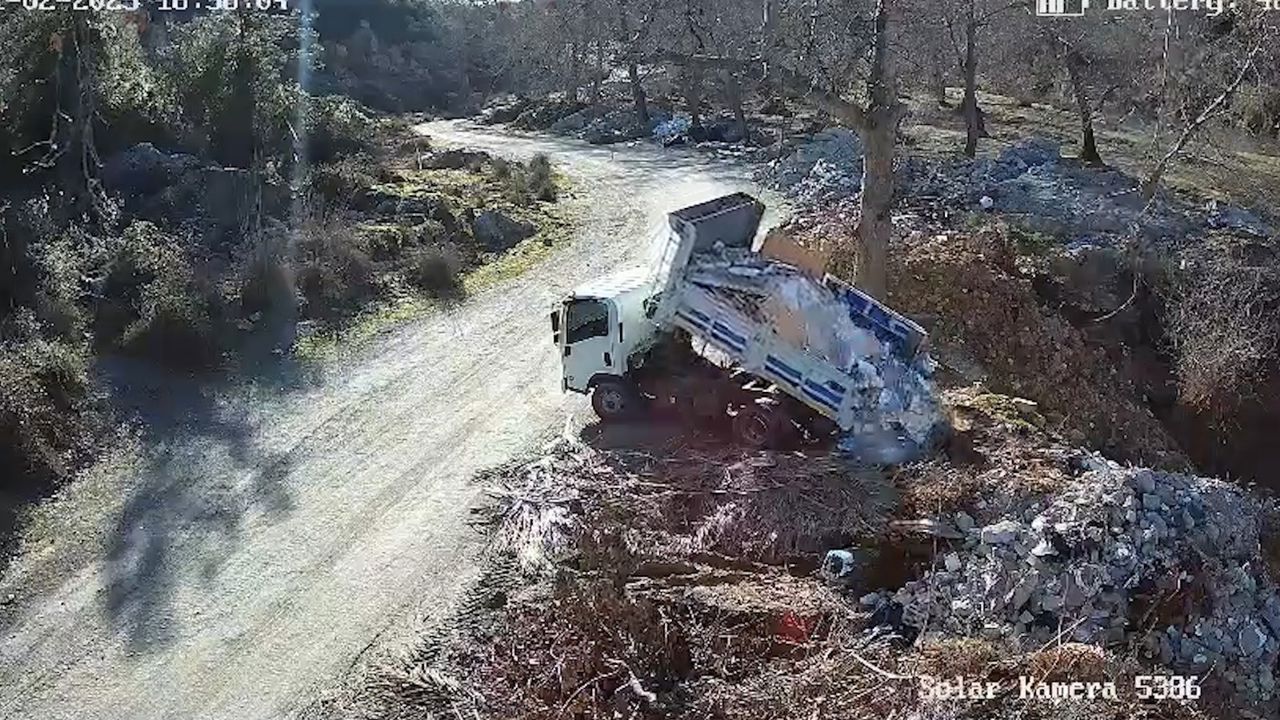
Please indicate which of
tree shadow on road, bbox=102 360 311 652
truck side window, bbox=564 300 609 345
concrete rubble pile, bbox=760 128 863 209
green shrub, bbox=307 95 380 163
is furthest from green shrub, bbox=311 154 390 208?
truck side window, bbox=564 300 609 345

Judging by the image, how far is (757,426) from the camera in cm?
1482

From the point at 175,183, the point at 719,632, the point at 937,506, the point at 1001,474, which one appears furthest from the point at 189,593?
the point at 175,183

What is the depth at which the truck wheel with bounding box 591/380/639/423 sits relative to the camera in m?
16.2

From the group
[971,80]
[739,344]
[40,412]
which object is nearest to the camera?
[739,344]

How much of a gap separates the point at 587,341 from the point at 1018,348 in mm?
7756

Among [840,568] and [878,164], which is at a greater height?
[878,164]

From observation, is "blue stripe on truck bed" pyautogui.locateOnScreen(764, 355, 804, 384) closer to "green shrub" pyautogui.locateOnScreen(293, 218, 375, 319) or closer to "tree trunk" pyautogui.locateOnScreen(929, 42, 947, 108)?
"green shrub" pyautogui.locateOnScreen(293, 218, 375, 319)

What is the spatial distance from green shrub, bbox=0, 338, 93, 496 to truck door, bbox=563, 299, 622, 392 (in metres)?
6.73

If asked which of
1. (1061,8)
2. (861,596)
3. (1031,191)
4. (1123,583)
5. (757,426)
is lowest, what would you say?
(1031,191)

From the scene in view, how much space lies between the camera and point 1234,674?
1103 cm

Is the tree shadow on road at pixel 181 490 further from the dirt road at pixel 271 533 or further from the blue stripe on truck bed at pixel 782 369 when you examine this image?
the blue stripe on truck bed at pixel 782 369

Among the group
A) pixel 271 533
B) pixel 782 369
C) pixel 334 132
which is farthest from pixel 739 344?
pixel 334 132

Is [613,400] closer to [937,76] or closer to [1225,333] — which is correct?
[1225,333]

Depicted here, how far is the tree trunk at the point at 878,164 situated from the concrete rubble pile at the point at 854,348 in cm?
271
